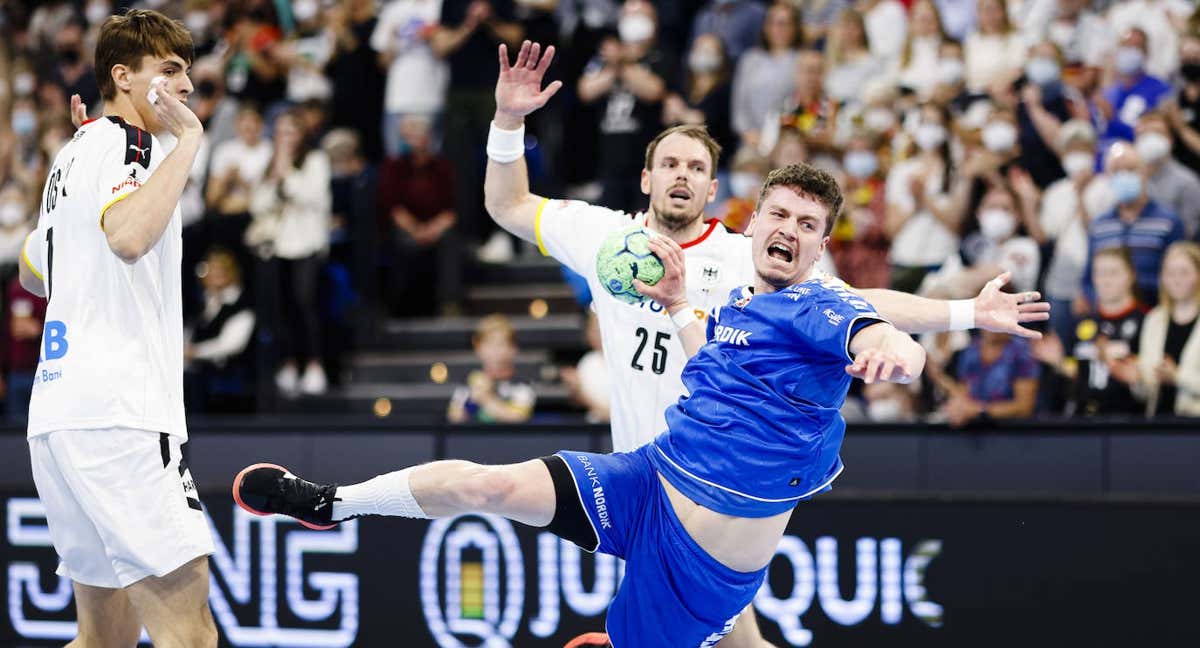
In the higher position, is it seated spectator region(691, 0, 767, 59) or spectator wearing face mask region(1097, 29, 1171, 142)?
seated spectator region(691, 0, 767, 59)

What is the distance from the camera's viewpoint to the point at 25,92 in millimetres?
16016

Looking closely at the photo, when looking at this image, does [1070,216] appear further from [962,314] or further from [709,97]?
[962,314]

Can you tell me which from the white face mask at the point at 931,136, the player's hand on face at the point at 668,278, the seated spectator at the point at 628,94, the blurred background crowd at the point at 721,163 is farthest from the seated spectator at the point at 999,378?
the player's hand on face at the point at 668,278

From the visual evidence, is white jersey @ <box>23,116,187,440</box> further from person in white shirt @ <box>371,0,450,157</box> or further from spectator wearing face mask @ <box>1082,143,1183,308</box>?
person in white shirt @ <box>371,0,450,157</box>

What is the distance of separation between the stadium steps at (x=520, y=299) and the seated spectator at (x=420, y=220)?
7.3 inches

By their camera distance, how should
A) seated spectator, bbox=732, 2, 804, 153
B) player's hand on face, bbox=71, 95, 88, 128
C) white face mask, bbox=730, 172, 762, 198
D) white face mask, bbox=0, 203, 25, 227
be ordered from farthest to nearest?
white face mask, bbox=0, 203, 25, 227 → seated spectator, bbox=732, 2, 804, 153 → white face mask, bbox=730, 172, 762, 198 → player's hand on face, bbox=71, 95, 88, 128

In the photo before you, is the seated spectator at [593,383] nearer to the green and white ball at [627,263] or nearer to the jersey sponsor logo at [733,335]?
the green and white ball at [627,263]

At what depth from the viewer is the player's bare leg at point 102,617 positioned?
5.48 m

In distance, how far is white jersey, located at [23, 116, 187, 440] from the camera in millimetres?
5273

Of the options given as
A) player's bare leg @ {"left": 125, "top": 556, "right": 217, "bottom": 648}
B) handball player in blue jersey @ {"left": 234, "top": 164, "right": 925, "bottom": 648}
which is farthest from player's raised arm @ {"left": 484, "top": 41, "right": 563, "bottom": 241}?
player's bare leg @ {"left": 125, "top": 556, "right": 217, "bottom": 648}

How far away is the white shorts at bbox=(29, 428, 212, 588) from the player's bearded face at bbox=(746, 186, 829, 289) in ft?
7.28

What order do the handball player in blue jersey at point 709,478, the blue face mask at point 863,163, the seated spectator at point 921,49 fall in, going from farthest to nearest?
the seated spectator at point 921,49
the blue face mask at point 863,163
the handball player in blue jersey at point 709,478

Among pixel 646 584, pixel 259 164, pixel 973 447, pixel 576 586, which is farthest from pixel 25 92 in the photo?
pixel 646 584

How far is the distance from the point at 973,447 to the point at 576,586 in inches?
92.2
